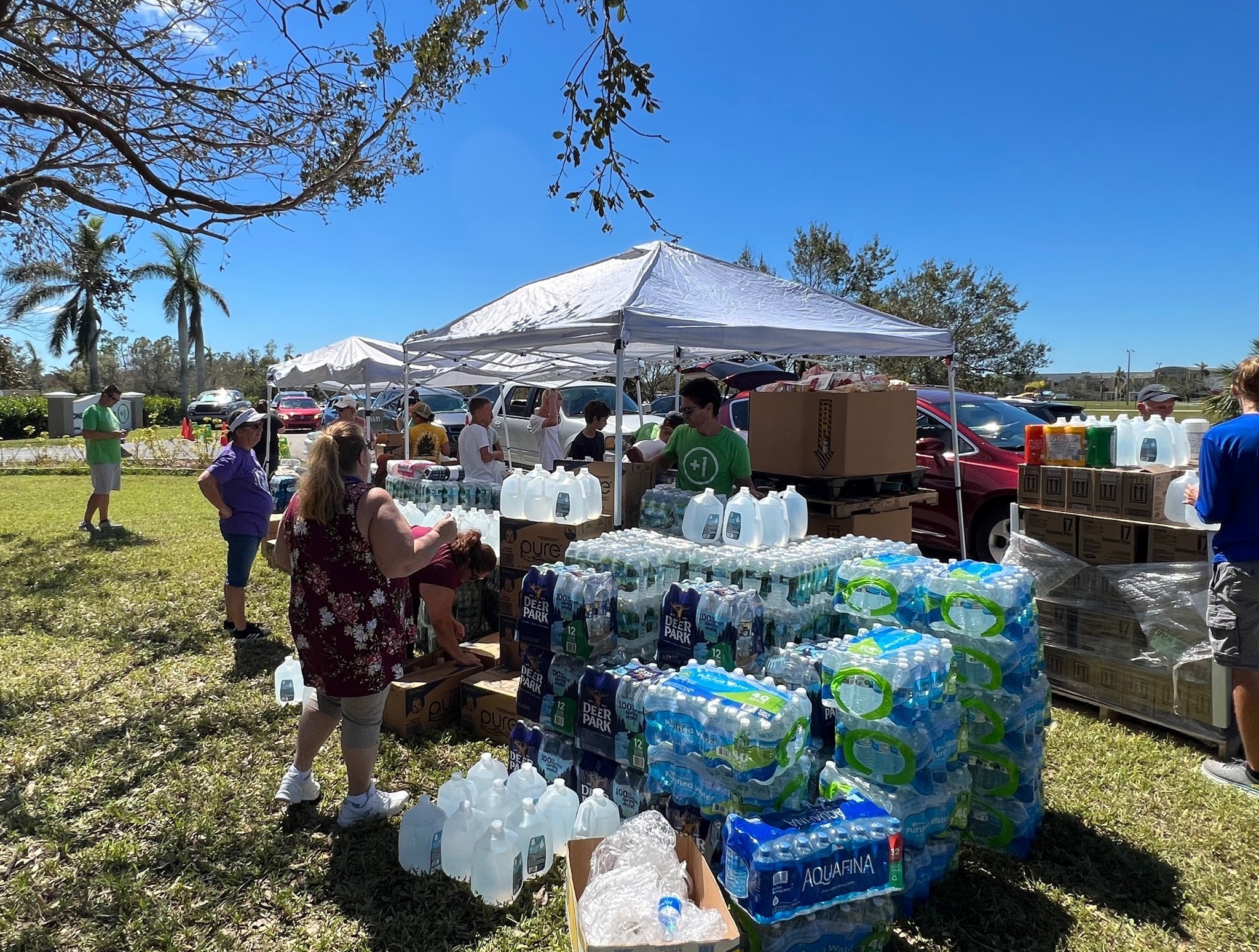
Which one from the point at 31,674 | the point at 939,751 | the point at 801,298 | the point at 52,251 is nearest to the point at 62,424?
the point at 52,251

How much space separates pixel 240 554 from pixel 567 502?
2503 millimetres

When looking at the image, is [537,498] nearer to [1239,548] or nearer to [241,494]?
[241,494]

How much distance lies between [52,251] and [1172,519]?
10.6 metres

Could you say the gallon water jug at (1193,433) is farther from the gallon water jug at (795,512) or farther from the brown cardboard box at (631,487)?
the brown cardboard box at (631,487)

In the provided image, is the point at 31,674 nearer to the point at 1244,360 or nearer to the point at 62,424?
the point at 1244,360

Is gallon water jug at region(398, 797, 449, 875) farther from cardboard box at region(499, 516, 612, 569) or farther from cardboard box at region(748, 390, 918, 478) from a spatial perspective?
cardboard box at region(748, 390, 918, 478)

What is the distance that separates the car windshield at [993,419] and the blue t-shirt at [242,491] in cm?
609

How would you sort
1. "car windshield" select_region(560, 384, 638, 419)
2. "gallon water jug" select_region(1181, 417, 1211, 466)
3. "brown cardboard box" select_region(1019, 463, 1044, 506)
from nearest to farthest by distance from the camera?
1. "brown cardboard box" select_region(1019, 463, 1044, 506)
2. "gallon water jug" select_region(1181, 417, 1211, 466)
3. "car windshield" select_region(560, 384, 638, 419)

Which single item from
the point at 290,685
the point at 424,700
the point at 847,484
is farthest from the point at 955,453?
the point at 290,685

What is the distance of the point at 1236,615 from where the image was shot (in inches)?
141

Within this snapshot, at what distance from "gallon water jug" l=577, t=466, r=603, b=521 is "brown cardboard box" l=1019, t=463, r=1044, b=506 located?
8.71 ft

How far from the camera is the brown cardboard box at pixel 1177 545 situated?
163 inches

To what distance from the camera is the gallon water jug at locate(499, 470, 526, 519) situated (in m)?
5.09

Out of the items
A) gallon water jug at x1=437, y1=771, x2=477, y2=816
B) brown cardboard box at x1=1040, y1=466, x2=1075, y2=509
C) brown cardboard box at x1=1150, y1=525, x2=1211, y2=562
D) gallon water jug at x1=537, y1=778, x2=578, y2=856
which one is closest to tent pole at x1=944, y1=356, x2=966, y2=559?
brown cardboard box at x1=1040, y1=466, x2=1075, y2=509
